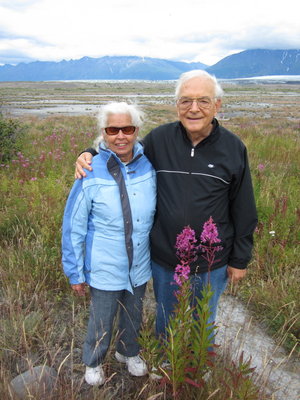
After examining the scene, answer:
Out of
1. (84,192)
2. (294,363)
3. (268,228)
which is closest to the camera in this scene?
(84,192)

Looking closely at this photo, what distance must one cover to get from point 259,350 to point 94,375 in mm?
1412

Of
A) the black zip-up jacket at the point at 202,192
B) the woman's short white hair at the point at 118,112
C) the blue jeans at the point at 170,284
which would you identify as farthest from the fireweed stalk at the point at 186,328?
the woman's short white hair at the point at 118,112

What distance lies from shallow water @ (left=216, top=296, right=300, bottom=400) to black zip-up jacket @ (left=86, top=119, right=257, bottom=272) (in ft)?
1.81

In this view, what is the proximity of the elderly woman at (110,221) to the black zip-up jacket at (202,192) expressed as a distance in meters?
0.11

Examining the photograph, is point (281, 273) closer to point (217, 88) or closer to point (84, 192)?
point (217, 88)

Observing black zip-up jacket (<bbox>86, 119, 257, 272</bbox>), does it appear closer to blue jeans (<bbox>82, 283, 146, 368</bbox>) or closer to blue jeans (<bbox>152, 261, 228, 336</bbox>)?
blue jeans (<bbox>152, 261, 228, 336</bbox>)

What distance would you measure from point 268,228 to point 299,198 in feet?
3.60

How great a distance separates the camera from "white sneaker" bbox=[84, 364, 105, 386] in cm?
237

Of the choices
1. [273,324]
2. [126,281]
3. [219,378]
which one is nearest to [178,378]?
[219,378]

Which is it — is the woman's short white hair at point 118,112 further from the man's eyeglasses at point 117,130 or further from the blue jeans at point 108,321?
the blue jeans at point 108,321

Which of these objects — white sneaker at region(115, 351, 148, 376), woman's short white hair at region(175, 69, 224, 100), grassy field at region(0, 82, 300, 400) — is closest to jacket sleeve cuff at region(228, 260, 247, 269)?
grassy field at region(0, 82, 300, 400)

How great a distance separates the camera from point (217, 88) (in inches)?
86.7

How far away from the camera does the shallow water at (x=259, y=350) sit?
239 cm

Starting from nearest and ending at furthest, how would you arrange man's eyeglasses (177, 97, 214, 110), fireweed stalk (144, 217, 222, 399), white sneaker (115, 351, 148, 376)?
fireweed stalk (144, 217, 222, 399), man's eyeglasses (177, 97, 214, 110), white sneaker (115, 351, 148, 376)
